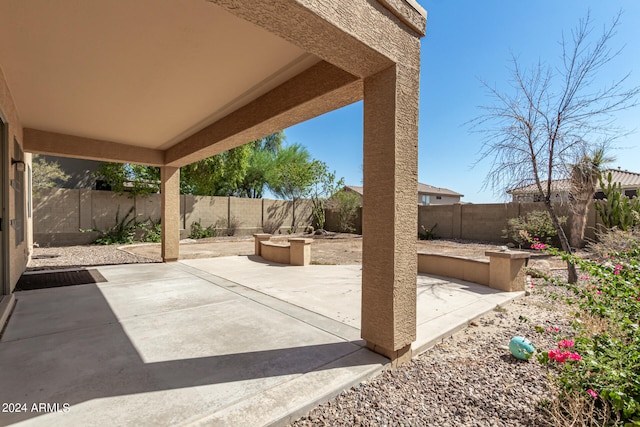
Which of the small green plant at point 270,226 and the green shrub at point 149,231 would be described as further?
the small green plant at point 270,226

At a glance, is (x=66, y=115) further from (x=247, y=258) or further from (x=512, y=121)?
(x=512, y=121)

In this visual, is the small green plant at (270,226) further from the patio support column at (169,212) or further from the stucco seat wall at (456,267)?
the stucco seat wall at (456,267)

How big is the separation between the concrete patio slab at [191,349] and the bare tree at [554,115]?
2559 mm

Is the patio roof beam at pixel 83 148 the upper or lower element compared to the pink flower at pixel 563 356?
upper

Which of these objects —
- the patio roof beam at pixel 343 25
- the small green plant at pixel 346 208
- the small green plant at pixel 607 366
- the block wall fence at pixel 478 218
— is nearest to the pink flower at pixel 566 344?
the small green plant at pixel 607 366

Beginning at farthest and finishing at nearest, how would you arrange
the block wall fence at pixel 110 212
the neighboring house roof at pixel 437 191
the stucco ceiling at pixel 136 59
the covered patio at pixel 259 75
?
the neighboring house roof at pixel 437 191, the block wall fence at pixel 110 212, the stucco ceiling at pixel 136 59, the covered patio at pixel 259 75

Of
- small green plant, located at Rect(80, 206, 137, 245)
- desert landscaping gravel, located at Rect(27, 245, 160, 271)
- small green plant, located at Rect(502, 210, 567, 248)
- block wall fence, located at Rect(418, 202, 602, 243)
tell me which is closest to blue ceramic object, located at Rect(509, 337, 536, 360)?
desert landscaping gravel, located at Rect(27, 245, 160, 271)

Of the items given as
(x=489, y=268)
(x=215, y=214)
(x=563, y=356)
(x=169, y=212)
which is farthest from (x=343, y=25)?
(x=215, y=214)

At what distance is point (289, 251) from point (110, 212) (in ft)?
29.1

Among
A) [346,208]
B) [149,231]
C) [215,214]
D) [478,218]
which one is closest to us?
[149,231]

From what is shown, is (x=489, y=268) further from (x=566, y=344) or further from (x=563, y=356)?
(x=563, y=356)

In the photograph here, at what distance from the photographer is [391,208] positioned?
8.63ft

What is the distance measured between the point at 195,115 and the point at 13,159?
2906mm

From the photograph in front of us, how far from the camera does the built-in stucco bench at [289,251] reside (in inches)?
305
